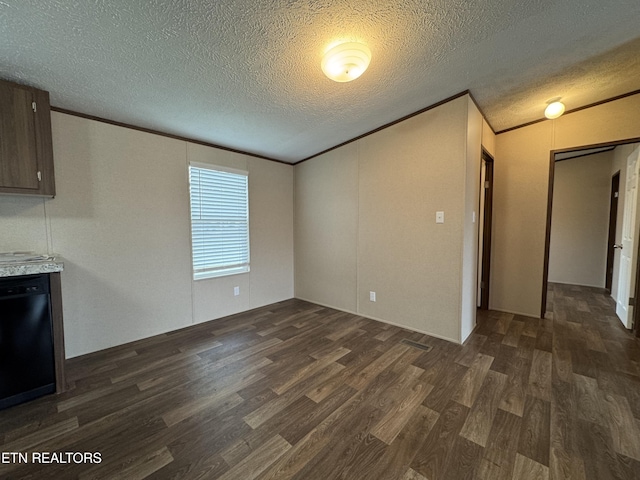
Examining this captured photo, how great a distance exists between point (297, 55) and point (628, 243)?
4375mm

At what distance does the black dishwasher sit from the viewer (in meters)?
1.71

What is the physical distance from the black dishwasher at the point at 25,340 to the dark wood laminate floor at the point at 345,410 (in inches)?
5.4

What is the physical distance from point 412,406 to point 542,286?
283 cm

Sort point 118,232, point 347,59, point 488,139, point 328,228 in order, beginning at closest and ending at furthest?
1. point 347,59
2. point 118,232
3. point 488,139
4. point 328,228

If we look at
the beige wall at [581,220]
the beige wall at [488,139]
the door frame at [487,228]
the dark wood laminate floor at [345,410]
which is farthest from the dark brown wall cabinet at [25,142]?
the beige wall at [581,220]

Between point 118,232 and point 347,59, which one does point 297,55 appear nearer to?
point 347,59

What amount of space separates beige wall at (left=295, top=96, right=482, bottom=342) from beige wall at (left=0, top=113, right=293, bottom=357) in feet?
4.86

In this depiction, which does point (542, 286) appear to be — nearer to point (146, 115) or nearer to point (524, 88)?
point (524, 88)

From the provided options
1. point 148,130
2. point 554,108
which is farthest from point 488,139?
point 148,130

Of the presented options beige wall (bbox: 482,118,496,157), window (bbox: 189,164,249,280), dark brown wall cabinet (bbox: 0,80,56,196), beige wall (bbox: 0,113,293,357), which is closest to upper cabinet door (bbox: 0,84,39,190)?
dark brown wall cabinet (bbox: 0,80,56,196)

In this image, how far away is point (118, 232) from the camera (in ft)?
8.57

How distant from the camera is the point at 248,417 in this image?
5.40ft

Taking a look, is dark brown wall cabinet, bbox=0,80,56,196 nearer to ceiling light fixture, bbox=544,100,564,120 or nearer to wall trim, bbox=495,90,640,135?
ceiling light fixture, bbox=544,100,564,120

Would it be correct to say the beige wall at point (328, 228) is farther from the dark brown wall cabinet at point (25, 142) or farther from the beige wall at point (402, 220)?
the dark brown wall cabinet at point (25, 142)
